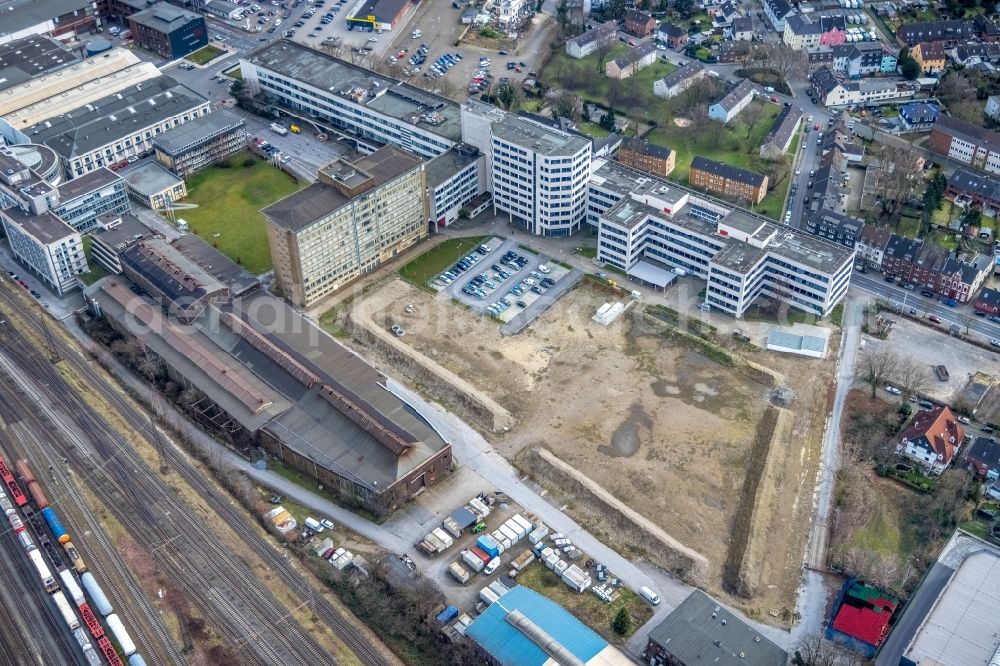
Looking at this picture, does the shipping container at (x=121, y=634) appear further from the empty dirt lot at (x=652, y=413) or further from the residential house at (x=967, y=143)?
the residential house at (x=967, y=143)

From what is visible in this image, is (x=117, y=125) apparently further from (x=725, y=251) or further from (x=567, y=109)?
(x=725, y=251)

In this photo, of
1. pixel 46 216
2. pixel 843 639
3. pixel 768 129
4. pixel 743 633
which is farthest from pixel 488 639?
pixel 768 129

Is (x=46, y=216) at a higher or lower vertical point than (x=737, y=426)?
higher

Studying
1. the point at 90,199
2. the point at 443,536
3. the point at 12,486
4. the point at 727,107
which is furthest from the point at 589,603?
the point at 727,107

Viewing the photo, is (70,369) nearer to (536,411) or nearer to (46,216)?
(46,216)

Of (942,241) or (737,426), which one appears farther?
(942,241)

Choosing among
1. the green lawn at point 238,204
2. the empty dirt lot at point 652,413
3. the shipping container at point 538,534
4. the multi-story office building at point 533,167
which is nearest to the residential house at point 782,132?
the multi-story office building at point 533,167

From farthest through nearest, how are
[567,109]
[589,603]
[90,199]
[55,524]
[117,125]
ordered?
[567,109] < [117,125] < [90,199] < [55,524] < [589,603]
